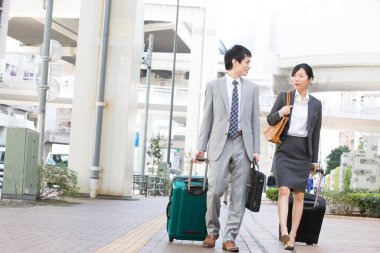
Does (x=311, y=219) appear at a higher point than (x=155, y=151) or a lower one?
lower

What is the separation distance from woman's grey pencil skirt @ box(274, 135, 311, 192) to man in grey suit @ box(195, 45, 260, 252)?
1.38 feet

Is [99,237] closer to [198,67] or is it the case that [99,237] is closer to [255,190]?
[255,190]

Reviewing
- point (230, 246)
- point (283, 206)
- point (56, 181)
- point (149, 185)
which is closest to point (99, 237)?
point (230, 246)

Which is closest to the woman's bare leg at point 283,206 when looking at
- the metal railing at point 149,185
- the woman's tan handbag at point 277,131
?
the woman's tan handbag at point 277,131

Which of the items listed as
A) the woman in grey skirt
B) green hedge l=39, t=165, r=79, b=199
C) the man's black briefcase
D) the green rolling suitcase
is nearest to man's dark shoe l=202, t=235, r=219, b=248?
the green rolling suitcase

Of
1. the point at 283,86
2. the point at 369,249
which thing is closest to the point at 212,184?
the point at 369,249

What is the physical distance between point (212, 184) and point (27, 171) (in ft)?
21.8

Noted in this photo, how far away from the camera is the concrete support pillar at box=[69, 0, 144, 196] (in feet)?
54.0

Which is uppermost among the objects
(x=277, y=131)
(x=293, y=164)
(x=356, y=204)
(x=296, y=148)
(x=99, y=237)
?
(x=277, y=131)

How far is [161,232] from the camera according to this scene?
8273 millimetres

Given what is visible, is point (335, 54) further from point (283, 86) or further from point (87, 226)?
point (87, 226)

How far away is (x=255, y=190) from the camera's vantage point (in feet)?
21.2

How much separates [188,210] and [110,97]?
10.3 metres

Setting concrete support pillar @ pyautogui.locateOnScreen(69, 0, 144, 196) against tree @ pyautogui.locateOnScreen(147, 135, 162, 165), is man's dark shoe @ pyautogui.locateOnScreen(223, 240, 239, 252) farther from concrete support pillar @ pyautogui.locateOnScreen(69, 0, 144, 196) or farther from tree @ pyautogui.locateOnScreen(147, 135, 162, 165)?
tree @ pyautogui.locateOnScreen(147, 135, 162, 165)
